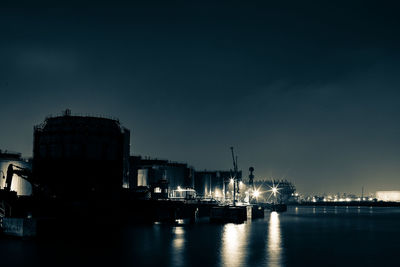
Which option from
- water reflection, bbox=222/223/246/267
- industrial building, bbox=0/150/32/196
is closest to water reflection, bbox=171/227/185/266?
water reflection, bbox=222/223/246/267

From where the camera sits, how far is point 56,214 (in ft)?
235

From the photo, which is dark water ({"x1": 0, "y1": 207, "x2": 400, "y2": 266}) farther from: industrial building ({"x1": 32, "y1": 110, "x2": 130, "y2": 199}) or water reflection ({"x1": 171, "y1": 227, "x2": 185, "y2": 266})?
industrial building ({"x1": 32, "y1": 110, "x2": 130, "y2": 199})

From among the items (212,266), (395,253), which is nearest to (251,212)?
(395,253)

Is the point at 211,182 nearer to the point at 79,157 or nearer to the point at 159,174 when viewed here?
the point at 159,174

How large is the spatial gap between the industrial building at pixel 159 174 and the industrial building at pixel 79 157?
15.8m

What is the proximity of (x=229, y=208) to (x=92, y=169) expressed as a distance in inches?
1173

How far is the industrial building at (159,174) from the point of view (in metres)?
111

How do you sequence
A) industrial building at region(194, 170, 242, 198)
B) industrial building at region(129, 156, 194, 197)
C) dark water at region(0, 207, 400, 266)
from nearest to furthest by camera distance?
1. dark water at region(0, 207, 400, 266)
2. industrial building at region(129, 156, 194, 197)
3. industrial building at region(194, 170, 242, 198)

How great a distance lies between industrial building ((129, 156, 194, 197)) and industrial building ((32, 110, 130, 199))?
15.8 meters

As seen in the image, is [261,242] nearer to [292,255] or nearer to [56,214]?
[292,255]

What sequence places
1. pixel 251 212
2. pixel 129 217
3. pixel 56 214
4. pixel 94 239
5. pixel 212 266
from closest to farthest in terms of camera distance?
pixel 212 266 < pixel 94 239 < pixel 56 214 < pixel 129 217 < pixel 251 212

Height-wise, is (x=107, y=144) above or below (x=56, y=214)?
above

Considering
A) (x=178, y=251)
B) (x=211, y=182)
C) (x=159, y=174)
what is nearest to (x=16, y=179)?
(x=159, y=174)

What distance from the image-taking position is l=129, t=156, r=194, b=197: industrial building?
111 meters
